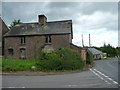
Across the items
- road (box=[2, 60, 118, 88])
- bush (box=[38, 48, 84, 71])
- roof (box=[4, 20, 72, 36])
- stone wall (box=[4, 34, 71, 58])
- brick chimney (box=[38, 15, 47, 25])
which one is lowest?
road (box=[2, 60, 118, 88])

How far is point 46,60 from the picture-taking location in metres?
21.3

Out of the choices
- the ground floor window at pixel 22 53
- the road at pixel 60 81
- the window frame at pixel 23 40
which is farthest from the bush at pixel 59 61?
the window frame at pixel 23 40

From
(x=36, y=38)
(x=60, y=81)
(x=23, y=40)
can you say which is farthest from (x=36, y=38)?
(x=60, y=81)

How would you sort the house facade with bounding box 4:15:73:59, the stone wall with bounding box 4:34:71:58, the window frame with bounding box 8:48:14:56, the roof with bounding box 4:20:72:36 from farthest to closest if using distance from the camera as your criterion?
the window frame with bounding box 8:48:14:56 < the roof with bounding box 4:20:72:36 < the house facade with bounding box 4:15:73:59 < the stone wall with bounding box 4:34:71:58

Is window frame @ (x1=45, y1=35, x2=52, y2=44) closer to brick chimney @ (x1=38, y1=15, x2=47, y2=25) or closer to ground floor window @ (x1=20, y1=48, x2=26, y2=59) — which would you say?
brick chimney @ (x1=38, y1=15, x2=47, y2=25)

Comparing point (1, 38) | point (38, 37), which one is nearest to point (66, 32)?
point (38, 37)

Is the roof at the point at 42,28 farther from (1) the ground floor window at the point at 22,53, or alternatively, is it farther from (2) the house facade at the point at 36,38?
(1) the ground floor window at the point at 22,53

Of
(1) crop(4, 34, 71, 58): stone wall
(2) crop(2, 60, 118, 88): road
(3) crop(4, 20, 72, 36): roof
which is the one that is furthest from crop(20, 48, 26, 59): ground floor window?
(2) crop(2, 60, 118, 88): road

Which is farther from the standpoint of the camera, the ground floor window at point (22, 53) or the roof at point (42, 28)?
the ground floor window at point (22, 53)

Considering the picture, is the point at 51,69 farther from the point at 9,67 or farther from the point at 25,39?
the point at 25,39

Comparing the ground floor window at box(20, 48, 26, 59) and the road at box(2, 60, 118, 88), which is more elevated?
the ground floor window at box(20, 48, 26, 59)

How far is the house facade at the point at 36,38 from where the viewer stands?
118 feet

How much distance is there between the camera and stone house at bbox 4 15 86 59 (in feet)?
118

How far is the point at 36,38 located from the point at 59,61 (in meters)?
17.2
